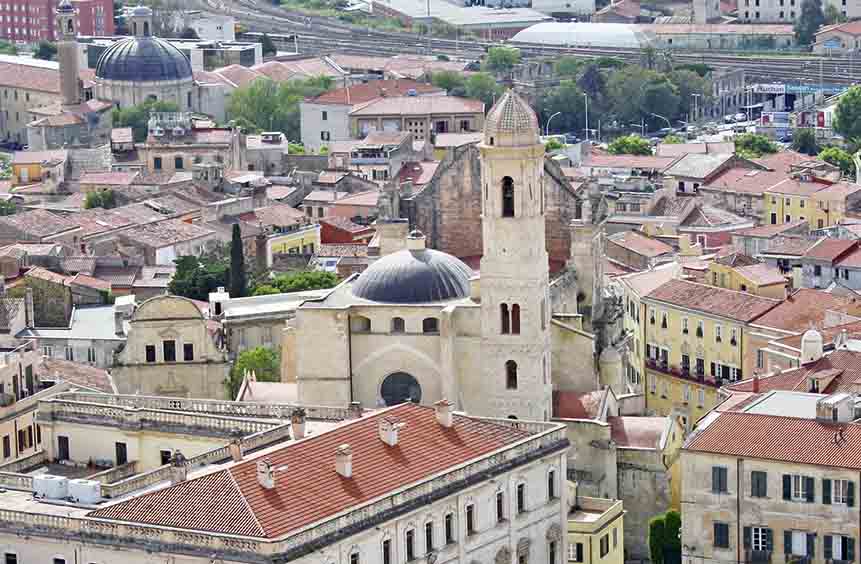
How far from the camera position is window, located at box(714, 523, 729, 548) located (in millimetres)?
97438

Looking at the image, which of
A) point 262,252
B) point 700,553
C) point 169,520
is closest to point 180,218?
point 262,252

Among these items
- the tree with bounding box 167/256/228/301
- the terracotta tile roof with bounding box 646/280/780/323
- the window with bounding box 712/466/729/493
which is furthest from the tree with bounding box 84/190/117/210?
the window with bounding box 712/466/729/493

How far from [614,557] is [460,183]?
89.2ft

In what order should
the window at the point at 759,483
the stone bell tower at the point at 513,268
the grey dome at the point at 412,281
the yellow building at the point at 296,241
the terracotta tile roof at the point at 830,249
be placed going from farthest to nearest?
the yellow building at the point at 296,241
the terracotta tile roof at the point at 830,249
the grey dome at the point at 412,281
the stone bell tower at the point at 513,268
the window at the point at 759,483

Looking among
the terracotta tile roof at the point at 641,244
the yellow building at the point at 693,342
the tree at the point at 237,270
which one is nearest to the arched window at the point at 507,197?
the yellow building at the point at 693,342

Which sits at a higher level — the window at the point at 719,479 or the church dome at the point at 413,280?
the church dome at the point at 413,280

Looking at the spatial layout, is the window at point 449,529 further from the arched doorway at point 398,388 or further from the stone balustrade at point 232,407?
the arched doorway at point 398,388

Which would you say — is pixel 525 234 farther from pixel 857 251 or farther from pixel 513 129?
pixel 857 251

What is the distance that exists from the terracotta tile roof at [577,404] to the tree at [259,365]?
15.3 meters

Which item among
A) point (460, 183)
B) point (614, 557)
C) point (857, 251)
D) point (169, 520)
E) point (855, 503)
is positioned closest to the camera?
point (169, 520)

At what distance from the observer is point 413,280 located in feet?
356

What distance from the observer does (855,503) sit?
3720 inches

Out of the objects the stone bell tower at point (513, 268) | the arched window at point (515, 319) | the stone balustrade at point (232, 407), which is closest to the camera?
the stone balustrade at point (232, 407)

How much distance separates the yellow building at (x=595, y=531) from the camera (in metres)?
100
